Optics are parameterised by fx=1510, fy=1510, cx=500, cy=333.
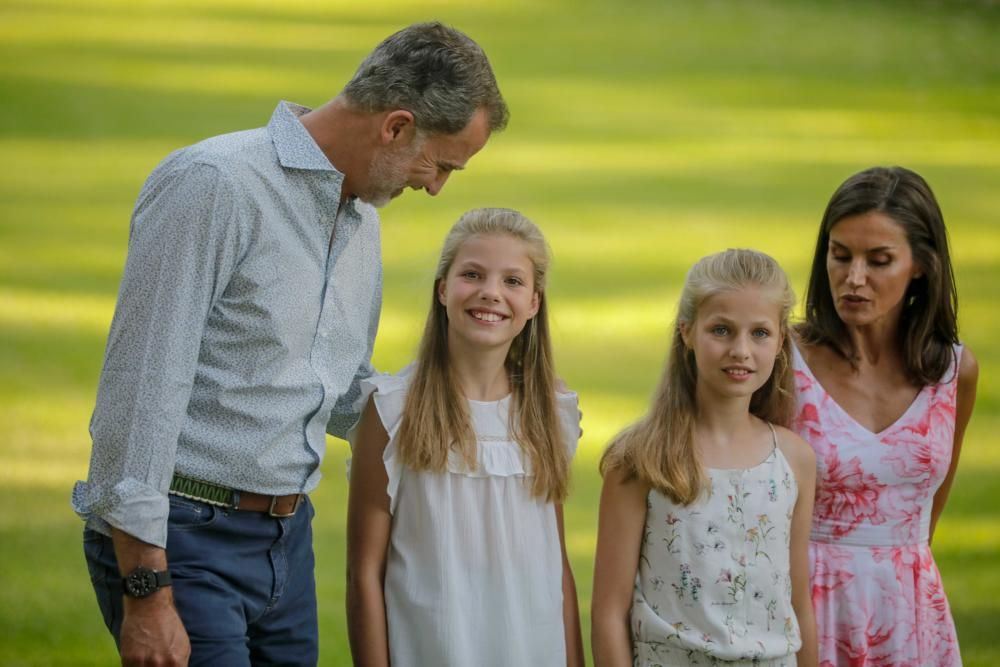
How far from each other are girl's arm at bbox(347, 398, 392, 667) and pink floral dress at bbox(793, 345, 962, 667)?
2.65 ft

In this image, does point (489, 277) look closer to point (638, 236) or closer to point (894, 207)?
point (894, 207)

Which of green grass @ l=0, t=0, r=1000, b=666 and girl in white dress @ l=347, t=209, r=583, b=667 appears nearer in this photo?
girl in white dress @ l=347, t=209, r=583, b=667

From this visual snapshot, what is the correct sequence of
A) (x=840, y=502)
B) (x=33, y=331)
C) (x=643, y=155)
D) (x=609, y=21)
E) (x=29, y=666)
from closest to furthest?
(x=840, y=502) → (x=29, y=666) → (x=33, y=331) → (x=643, y=155) → (x=609, y=21)

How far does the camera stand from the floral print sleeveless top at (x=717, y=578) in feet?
8.75

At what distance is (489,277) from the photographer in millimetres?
2797

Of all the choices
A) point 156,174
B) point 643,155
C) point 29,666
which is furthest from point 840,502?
point 643,155

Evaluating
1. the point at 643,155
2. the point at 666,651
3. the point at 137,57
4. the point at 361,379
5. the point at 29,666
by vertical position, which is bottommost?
the point at 29,666

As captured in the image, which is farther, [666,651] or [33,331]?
[33,331]

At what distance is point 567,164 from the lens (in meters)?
9.06

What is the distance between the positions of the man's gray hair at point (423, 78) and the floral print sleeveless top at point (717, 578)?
777 mm

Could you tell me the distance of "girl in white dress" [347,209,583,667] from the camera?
2.74 metres

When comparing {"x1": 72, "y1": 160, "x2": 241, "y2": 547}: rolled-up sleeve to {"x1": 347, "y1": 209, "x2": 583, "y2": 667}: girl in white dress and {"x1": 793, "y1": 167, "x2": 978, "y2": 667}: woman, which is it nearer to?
{"x1": 347, "y1": 209, "x2": 583, "y2": 667}: girl in white dress

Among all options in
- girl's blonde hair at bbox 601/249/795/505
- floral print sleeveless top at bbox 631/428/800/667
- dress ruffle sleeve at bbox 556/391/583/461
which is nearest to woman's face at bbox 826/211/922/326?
girl's blonde hair at bbox 601/249/795/505

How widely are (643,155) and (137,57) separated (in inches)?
135
